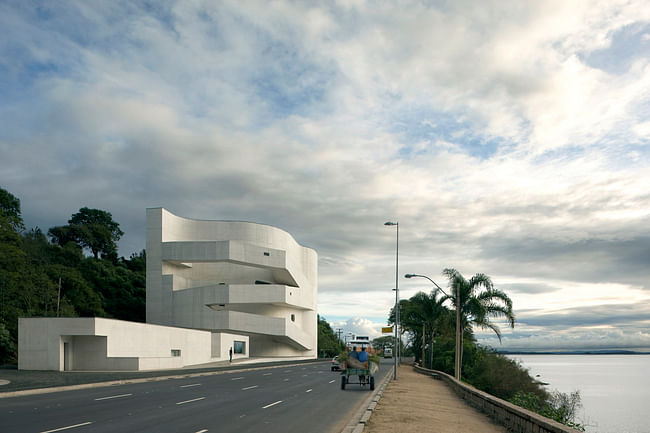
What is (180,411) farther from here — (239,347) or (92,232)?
(92,232)

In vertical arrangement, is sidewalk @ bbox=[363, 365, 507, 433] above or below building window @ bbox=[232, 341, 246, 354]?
above

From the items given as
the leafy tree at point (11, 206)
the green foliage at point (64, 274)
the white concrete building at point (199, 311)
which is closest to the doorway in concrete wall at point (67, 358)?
the white concrete building at point (199, 311)

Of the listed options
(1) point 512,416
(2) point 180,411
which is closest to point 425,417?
(1) point 512,416

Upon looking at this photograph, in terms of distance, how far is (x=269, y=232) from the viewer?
85.8 m

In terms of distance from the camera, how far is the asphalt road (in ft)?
44.8

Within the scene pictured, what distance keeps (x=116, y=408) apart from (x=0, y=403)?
14.7 ft

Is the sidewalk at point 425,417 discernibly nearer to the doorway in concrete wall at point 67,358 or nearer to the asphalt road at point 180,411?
the asphalt road at point 180,411

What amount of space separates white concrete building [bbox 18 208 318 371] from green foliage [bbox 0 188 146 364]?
30.2 ft

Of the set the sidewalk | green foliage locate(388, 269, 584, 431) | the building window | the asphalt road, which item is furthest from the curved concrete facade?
the sidewalk

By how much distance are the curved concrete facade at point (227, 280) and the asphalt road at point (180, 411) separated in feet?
158

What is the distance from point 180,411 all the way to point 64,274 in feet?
190

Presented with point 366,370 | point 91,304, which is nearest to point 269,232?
point 91,304

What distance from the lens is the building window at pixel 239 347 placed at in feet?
231

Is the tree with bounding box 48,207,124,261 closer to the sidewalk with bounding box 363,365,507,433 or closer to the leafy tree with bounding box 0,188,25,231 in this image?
the leafy tree with bounding box 0,188,25,231
